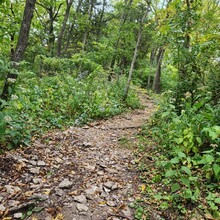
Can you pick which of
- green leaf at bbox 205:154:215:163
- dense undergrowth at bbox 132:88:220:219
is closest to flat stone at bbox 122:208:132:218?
dense undergrowth at bbox 132:88:220:219

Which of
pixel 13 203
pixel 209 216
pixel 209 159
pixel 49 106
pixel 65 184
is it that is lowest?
pixel 13 203

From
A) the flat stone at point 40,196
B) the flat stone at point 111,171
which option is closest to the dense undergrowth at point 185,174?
the flat stone at point 111,171

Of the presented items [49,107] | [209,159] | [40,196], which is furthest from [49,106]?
[209,159]

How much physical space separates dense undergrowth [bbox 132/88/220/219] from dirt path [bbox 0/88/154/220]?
0.99 feet

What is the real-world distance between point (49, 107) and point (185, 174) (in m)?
4.57

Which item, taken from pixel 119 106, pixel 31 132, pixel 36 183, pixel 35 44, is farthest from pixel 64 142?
pixel 35 44

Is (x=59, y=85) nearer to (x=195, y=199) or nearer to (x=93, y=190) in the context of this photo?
→ (x=93, y=190)

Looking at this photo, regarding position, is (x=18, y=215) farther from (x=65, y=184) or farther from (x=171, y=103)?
(x=171, y=103)

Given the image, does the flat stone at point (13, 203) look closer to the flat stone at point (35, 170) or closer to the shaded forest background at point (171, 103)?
the flat stone at point (35, 170)

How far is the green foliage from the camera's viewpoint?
4074mm

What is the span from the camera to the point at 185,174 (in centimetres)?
337

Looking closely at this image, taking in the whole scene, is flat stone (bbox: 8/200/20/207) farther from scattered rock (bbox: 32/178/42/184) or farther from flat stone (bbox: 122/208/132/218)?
flat stone (bbox: 122/208/132/218)

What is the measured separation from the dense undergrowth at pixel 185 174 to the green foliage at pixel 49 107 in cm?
256

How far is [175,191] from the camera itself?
3.12m
